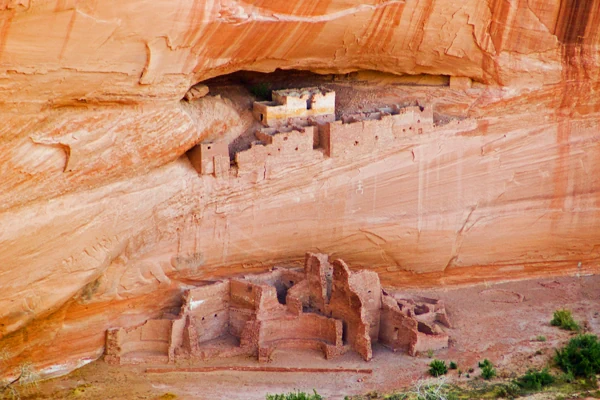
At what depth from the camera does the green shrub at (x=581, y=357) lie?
641 inches

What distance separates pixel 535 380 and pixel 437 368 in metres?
1.35

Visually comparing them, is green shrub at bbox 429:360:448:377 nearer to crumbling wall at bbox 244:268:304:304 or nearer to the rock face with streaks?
crumbling wall at bbox 244:268:304:304

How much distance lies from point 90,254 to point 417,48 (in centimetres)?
580

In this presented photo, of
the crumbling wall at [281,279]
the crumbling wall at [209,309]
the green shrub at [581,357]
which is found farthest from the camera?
the crumbling wall at [281,279]

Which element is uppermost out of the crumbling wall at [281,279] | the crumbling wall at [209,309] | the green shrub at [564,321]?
the crumbling wall at [281,279]

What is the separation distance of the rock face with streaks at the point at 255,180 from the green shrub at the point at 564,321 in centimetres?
171

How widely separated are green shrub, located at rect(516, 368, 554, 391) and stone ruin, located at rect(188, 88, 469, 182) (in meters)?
4.14

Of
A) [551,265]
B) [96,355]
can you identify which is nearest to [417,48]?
[551,265]

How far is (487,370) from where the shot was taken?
16172 mm

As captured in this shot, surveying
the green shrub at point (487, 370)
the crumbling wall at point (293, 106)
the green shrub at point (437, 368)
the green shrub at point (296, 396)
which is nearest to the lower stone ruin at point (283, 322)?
the green shrub at point (437, 368)

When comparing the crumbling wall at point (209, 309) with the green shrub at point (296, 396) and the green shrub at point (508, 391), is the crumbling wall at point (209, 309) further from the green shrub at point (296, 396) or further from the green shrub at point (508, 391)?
the green shrub at point (508, 391)

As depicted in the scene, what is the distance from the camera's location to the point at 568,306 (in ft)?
61.5

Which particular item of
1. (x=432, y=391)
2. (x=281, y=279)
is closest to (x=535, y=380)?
(x=432, y=391)

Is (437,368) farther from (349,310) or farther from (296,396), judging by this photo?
(296,396)
